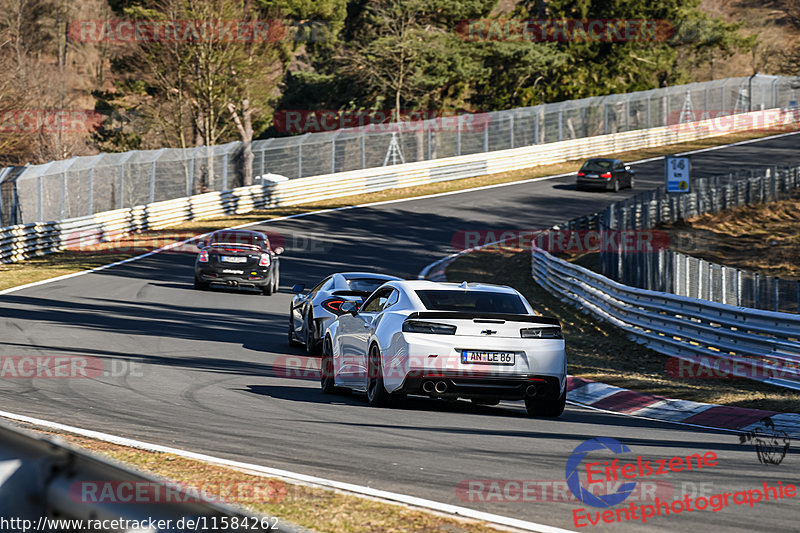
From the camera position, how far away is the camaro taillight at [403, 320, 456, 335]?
33.3ft

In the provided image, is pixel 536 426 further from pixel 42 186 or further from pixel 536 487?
pixel 42 186

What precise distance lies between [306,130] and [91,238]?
104 ft

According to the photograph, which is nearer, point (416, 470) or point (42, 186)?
point (416, 470)

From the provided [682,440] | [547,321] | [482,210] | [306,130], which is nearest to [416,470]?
[682,440]

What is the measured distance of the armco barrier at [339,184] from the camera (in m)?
33.2

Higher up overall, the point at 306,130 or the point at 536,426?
the point at 306,130

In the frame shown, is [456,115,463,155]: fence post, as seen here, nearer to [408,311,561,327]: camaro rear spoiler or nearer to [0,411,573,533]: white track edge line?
[408,311,561,327]: camaro rear spoiler

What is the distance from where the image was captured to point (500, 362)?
10133 mm

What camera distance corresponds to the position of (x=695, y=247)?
32469mm
